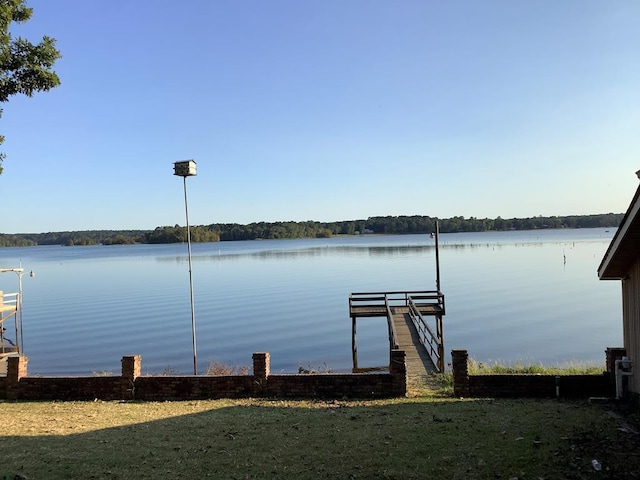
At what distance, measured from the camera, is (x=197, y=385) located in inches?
457

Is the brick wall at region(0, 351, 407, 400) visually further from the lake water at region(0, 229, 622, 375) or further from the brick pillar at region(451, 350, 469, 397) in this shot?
the lake water at region(0, 229, 622, 375)

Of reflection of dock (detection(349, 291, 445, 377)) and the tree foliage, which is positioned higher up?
the tree foliage

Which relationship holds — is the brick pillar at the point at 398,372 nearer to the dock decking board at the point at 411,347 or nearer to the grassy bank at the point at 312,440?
the grassy bank at the point at 312,440

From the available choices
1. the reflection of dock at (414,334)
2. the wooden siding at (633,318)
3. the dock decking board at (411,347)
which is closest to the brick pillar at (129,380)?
the reflection of dock at (414,334)

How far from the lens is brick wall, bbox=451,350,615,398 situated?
10484 millimetres

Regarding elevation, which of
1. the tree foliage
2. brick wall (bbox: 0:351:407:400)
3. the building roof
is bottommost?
brick wall (bbox: 0:351:407:400)

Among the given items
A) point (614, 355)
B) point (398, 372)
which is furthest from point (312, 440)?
point (614, 355)

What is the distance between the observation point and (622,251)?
915cm

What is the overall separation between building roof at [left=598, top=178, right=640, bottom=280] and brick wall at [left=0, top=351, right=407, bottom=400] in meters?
4.25

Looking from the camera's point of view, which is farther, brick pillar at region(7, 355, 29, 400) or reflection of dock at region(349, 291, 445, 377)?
reflection of dock at region(349, 291, 445, 377)

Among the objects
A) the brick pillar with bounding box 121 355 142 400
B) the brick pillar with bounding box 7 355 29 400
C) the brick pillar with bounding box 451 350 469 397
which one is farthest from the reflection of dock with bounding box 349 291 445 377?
the brick pillar with bounding box 7 355 29 400

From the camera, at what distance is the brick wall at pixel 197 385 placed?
11.2 metres

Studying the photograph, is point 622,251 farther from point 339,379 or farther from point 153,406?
point 153,406

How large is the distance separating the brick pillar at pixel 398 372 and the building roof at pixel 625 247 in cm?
412
